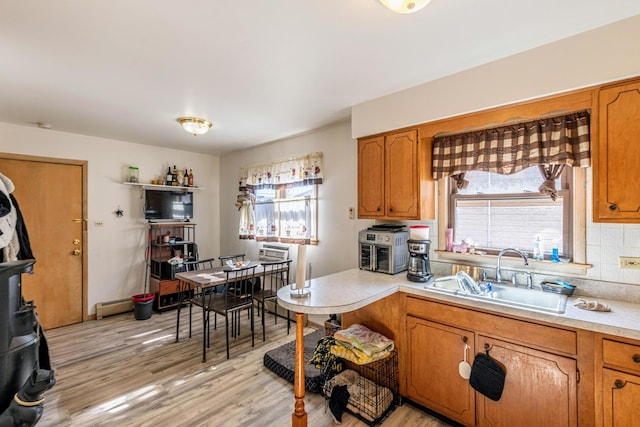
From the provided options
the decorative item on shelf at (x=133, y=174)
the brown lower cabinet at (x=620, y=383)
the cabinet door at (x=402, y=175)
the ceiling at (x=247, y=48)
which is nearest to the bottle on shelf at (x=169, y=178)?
the decorative item on shelf at (x=133, y=174)

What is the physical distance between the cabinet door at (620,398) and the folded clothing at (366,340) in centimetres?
116

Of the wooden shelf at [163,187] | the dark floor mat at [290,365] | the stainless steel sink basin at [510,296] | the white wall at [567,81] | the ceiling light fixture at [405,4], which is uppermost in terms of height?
the ceiling light fixture at [405,4]

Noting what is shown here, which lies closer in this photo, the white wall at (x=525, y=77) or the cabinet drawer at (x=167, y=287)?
the white wall at (x=525, y=77)

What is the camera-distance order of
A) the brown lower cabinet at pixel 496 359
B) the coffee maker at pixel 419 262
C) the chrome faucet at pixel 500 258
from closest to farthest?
the brown lower cabinet at pixel 496 359 < the chrome faucet at pixel 500 258 < the coffee maker at pixel 419 262

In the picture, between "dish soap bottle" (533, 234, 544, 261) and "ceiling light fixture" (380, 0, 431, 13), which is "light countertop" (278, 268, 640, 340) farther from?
"ceiling light fixture" (380, 0, 431, 13)

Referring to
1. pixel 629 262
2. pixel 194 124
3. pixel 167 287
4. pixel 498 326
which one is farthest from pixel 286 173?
pixel 629 262

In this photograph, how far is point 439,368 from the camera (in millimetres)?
2006

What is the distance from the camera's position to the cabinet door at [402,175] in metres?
2.48

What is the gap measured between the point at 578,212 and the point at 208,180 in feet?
16.3

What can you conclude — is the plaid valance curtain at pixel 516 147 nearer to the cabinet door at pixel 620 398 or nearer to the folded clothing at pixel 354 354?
the cabinet door at pixel 620 398

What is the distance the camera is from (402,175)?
8.37 feet

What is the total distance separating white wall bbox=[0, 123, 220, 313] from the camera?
3680 millimetres

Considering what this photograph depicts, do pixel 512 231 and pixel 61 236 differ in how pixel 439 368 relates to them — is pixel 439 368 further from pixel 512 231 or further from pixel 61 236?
pixel 61 236

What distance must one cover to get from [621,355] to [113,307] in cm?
518
